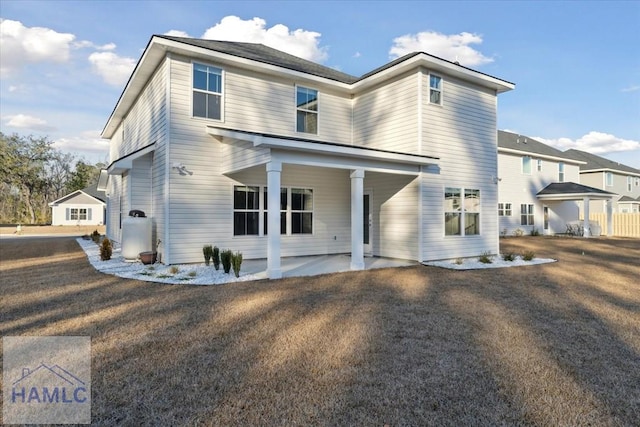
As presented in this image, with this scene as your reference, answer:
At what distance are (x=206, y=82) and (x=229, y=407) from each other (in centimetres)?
887

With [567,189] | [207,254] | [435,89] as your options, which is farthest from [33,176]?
[567,189]

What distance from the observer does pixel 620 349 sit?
12.4 feet

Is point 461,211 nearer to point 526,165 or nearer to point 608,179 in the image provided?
point 526,165

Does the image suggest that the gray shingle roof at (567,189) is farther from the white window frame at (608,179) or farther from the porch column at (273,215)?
the porch column at (273,215)

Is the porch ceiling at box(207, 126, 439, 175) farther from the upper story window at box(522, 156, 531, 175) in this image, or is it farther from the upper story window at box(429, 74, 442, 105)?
the upper story window at box(522, 156, 531, 175)

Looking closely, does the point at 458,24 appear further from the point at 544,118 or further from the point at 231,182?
the point at 544,118

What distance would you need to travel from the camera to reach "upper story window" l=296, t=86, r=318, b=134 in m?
11.2

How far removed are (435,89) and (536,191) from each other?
16397 mm

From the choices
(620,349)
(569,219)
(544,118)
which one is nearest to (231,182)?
(620,349)

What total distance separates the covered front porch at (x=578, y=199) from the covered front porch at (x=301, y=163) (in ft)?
53.1

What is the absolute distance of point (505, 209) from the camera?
21422 mm

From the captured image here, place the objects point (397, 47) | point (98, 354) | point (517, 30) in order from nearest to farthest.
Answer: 1. point (98, 354)
2. point (517, 30)
3. point (397, 47)

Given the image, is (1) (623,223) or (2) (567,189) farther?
(1) (623,223)

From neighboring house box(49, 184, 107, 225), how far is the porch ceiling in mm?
29888
